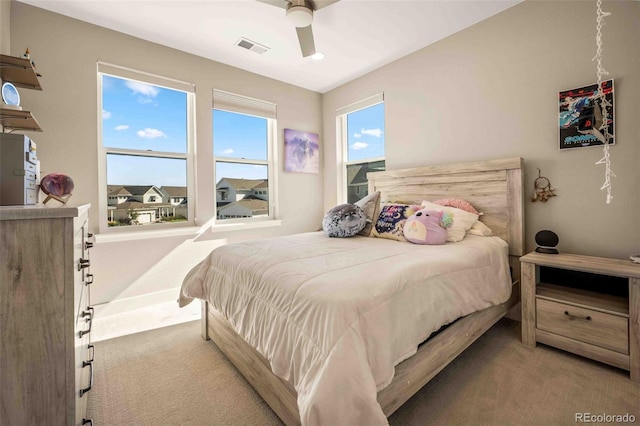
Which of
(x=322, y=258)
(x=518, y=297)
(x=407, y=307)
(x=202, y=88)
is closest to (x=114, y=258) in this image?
(x=202, y=88)

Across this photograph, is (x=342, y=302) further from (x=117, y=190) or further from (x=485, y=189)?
(x=117, y=190)

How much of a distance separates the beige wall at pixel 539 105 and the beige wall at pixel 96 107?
7.05 ft

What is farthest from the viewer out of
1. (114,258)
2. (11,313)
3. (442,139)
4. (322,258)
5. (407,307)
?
(442,139)

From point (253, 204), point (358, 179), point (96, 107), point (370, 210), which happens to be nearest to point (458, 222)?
point (370, 210)

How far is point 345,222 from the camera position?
8.00 feet

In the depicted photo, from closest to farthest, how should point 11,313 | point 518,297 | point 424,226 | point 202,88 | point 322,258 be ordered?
point 11,313 < point 322,258 < point 424,226 < point 518,297 < point 202,88

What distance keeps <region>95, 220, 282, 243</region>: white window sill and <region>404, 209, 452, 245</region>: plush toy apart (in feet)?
6.53

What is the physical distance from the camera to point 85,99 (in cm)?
251

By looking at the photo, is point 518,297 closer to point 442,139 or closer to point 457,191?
point 457,191

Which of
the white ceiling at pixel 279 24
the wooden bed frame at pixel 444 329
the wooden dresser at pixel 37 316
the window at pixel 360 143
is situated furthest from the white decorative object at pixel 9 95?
the window at pixel 360 143

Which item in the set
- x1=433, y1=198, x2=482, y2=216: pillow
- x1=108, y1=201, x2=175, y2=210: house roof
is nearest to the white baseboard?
x1=108, y1=201, x2=175, y2=210: house roof

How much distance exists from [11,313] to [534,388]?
2.28 metres

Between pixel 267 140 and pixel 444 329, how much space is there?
3175 mm

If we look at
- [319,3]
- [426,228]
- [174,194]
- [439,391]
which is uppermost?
[319,3]
